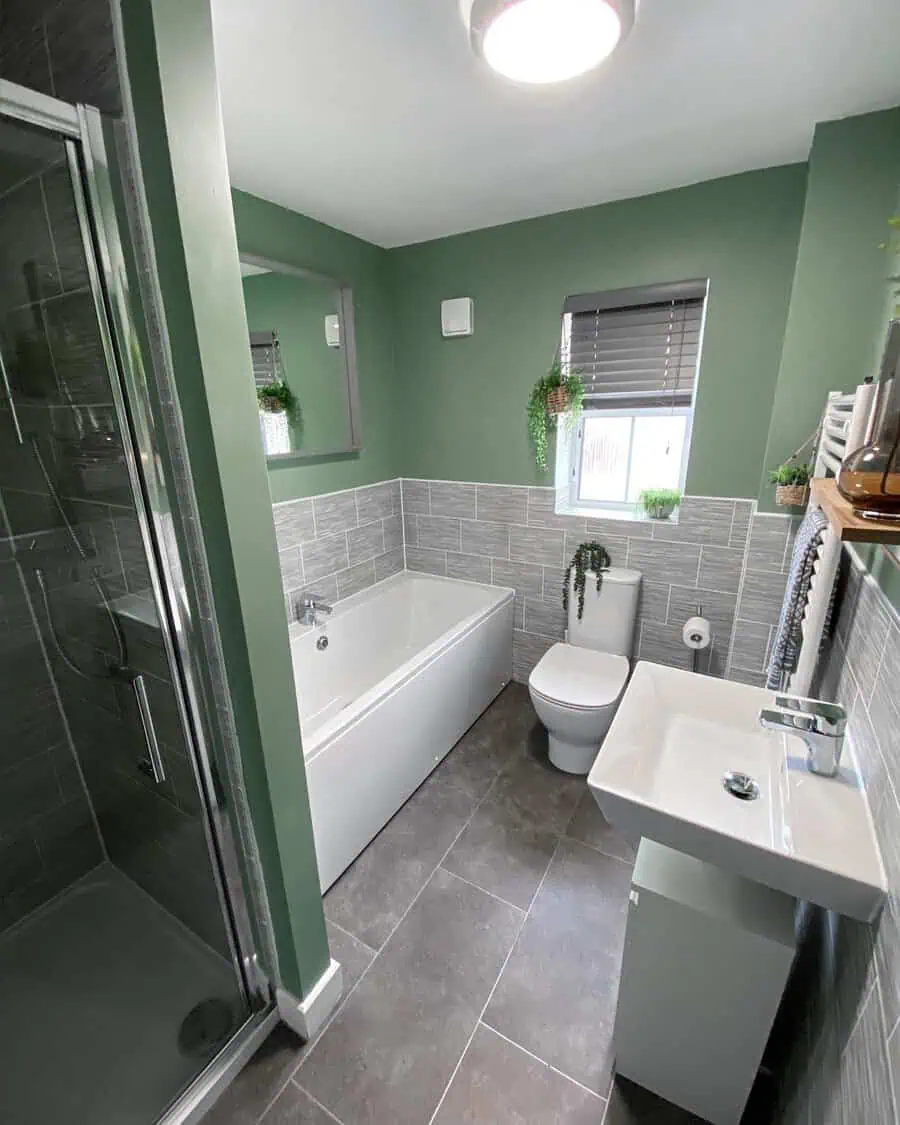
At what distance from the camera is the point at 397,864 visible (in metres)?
1.78

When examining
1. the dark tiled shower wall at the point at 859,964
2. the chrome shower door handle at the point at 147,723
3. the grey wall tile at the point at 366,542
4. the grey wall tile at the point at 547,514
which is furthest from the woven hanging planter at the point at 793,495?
the chrome shower door handle at the point at 147,723

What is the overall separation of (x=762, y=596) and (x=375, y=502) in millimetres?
1939

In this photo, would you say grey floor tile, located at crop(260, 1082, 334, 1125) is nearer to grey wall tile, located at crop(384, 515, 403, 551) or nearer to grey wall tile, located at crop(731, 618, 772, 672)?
grey wall tile, located at crop(731, 618, 772, 672)

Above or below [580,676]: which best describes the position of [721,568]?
above

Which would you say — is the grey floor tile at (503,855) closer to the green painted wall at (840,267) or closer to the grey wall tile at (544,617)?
the grey wall tile at (544,617)

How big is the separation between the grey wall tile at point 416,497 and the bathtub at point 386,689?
1.36ft

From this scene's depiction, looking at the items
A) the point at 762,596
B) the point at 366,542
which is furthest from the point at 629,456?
the point at 366,542

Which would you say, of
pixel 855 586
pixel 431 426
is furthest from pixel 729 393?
pixel 431 426

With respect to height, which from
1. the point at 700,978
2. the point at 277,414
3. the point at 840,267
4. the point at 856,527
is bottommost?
the point at 700,978

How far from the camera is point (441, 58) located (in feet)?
3.99

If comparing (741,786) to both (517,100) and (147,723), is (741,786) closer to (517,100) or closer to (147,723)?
(147,723)

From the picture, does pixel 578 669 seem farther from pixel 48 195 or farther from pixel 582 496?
pixel 48 195

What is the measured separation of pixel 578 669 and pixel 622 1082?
1.31 metres

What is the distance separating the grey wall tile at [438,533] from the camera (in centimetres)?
287
